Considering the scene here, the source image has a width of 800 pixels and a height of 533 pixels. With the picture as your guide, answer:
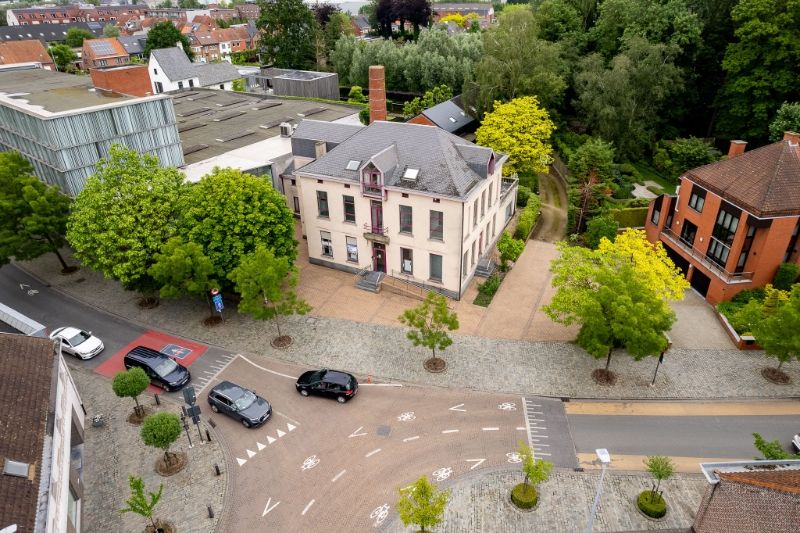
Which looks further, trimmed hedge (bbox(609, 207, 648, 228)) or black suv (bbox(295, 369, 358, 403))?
trimmed hedge (bbox(609, 207, 648, 228))

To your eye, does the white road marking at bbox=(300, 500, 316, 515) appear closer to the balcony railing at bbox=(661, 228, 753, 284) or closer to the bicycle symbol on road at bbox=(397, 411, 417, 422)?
the bicycle symbol on road at bbox=(397, 411, 417, 422)

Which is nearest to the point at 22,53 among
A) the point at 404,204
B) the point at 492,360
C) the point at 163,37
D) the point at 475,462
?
the point at 163,37

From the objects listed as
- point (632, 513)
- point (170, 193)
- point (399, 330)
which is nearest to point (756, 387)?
point (632, 513)

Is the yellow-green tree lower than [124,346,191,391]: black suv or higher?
higher

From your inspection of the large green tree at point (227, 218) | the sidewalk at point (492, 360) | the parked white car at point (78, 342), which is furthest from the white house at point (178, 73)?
the parked white car at point (78, 342)

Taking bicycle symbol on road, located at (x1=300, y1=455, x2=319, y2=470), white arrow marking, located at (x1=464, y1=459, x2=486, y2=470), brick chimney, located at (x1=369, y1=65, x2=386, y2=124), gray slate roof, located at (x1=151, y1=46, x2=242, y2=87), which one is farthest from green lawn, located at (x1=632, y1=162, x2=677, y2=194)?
gray slate roof, located at (x1=151, y1=46, x2=242, y2=87)

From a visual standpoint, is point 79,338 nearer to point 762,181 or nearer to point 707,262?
point 707,262
